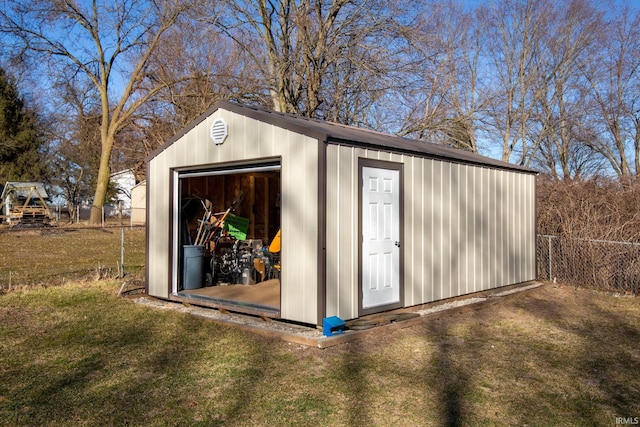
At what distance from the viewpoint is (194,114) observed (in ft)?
60.4

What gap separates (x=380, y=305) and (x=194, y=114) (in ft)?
44.7

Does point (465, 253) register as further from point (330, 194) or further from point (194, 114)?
point (194, 114)

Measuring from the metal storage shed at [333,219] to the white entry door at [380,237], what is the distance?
0.01 m

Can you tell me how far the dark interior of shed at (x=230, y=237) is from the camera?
328 inches

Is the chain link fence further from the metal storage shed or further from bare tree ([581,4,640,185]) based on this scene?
bare tree ([581,4,640,185])

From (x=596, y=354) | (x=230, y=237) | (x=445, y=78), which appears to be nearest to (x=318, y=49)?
(x=445, y=78)

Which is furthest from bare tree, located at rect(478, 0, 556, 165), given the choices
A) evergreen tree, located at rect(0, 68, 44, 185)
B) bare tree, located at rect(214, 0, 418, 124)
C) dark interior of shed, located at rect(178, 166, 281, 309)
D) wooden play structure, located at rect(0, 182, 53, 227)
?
evergreen tree, located at rect(0, 68, 44, 185)

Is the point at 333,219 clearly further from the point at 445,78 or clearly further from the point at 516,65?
the point at 516,65

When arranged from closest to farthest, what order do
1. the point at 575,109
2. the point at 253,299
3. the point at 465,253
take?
the point at 253,299 < the point at 465,253 < the point at 575,109

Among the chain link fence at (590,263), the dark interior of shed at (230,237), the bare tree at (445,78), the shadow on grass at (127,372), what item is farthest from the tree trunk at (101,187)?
the chain link fence at (590,263)

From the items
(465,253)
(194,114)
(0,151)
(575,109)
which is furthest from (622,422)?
(0,151)

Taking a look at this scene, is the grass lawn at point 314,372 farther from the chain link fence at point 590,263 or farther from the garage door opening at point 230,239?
the chain link fence at point 590,263

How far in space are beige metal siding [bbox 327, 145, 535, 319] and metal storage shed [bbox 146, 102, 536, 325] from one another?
0.02 metres

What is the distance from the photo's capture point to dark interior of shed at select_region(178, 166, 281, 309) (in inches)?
328
